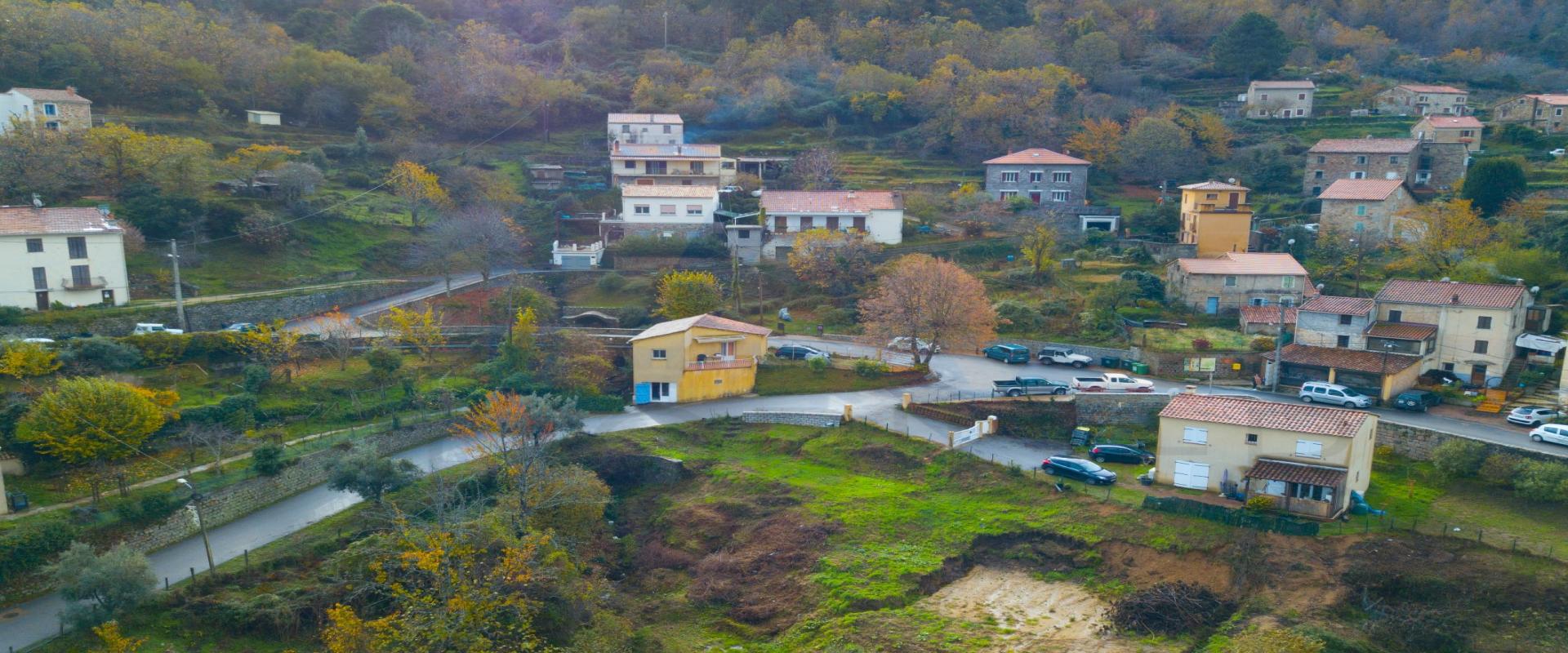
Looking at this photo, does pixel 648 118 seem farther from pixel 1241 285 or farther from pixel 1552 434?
pixel 1552 434

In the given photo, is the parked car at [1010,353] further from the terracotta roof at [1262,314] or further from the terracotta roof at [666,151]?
the terracotta roof at [666,151]

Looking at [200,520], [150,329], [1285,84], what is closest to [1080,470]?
[200,520]

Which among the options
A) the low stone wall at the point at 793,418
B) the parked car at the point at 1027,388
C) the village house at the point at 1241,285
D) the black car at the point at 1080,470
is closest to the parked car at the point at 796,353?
the low stone wall at the point at 793,418

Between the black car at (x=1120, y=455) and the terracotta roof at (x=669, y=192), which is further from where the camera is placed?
the terracotta roof at (x=669, y=192)

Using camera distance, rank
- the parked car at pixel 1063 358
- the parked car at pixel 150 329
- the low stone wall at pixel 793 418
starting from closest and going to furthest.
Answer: the low stone wall at pixel 793 418 < the parked car at pixel 150 329 < the parked car at pixel 1063 358

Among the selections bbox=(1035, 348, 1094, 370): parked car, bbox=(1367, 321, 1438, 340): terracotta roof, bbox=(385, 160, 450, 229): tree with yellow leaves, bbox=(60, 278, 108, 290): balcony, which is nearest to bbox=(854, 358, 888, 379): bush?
bbox=(1035, 348, 1094, 370): parked car

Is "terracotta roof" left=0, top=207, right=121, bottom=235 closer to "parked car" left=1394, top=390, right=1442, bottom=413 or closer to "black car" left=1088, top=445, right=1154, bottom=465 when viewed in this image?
"black car" left=1088, top=445, right=1154, bottom=465
